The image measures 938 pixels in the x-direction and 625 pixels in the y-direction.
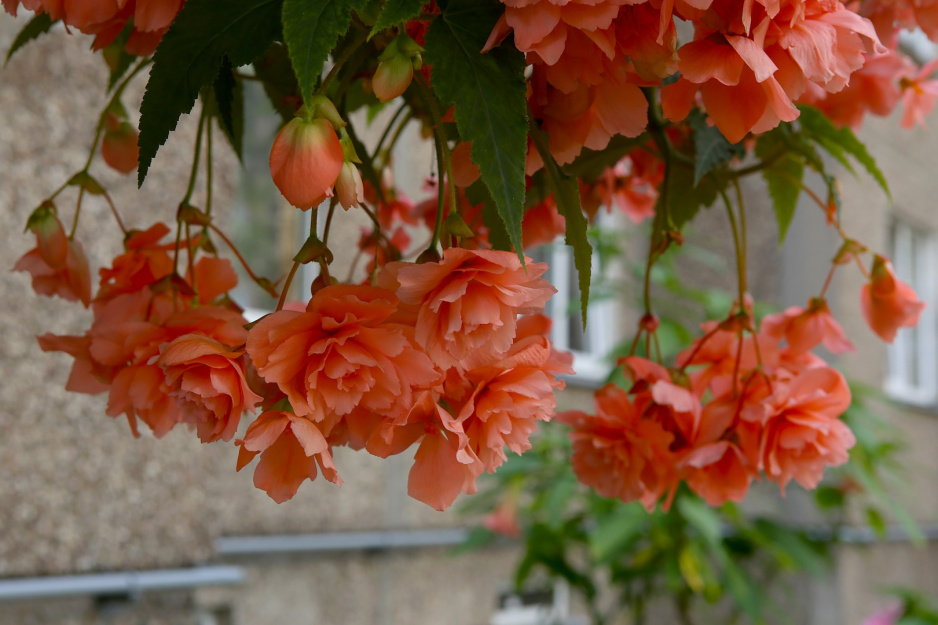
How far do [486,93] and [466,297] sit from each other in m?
0.07

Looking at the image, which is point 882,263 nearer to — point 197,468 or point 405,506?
point 197,468

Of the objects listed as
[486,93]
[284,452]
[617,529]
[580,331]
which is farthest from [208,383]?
[580,331]

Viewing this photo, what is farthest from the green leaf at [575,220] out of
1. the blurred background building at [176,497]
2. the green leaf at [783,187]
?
the blurred background building at [176,497]

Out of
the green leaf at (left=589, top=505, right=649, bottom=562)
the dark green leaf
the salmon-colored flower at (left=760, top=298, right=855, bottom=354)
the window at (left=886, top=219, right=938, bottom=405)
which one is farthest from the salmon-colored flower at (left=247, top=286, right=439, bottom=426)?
the window at (left=886, top=219, right=938, bottom=405)

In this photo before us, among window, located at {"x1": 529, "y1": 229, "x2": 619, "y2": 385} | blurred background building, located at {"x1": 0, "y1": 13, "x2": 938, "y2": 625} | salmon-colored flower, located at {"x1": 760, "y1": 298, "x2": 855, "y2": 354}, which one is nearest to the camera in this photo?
salmon-colored flower, located at {"x1": 760, "y1": 298, "x2": 855, "y2": 354}

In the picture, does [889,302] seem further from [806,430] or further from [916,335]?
[916,335]

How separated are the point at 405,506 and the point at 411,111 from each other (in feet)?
7.74

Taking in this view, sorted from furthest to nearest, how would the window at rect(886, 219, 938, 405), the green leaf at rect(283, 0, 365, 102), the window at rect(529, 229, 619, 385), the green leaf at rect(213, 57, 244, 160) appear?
the window at rect(886, 219, 938, 405)
the window at rect(529, 229, 619, 385)
the green leaf at rect(213, 57, 244, 160)
the green leaf at rect(283, 0, 365, 102)

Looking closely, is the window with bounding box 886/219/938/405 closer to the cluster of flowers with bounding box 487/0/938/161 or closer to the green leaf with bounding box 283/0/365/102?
the cluster of flowers with bounding box 487/0/938/161

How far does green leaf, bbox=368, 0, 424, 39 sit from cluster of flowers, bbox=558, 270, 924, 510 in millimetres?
238

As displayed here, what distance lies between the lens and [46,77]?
1.58 metres

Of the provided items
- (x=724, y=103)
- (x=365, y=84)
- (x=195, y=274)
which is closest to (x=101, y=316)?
(x=195, y=274)

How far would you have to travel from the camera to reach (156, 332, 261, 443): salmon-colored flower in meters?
0.30

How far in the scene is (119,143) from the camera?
0.53 m
